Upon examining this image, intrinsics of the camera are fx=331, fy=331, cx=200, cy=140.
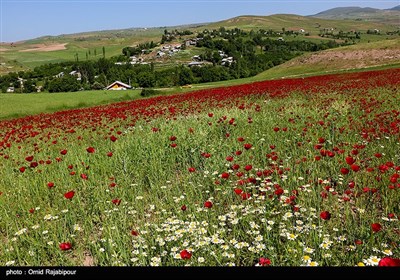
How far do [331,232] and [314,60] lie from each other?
74895mm

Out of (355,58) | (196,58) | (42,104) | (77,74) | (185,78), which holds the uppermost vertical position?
(196,58)

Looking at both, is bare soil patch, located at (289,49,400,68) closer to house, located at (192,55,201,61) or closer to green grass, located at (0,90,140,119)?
green grass, located at (0,90,140,119)

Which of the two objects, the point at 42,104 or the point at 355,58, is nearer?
→ the point at 42,104

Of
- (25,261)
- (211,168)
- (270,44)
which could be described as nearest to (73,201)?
(25,261)

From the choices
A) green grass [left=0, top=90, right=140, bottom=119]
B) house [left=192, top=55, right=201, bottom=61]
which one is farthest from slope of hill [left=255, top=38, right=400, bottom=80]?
house [left=192, top=55, right=201, bottom=61]

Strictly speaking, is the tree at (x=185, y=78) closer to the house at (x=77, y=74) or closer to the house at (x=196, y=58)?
the house at (x=77, y=74)

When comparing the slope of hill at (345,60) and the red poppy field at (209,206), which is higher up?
the slope of hill at (345,60)

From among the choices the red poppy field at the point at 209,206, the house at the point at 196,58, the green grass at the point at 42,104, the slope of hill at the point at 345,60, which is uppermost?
the house at the point at 196,58

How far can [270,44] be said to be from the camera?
17638 cm

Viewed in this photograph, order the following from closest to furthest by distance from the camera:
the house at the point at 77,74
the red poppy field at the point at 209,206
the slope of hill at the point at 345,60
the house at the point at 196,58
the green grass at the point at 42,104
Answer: the red poppy field at the point at 209,206
the green grass at the point at 42,104
the slope of hill at the point at 345,60
the house at the point at 77,74
the house at the point at 196,58

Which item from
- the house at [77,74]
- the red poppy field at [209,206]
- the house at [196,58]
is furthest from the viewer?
the house at [196,58]

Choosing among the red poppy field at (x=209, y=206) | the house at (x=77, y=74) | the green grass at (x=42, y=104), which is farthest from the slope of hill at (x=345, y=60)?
the house at (x=77, y=74)

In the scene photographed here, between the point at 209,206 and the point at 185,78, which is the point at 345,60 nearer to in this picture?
the point at 185,78

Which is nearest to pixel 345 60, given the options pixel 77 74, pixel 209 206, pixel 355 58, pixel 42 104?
pixel 355 58
